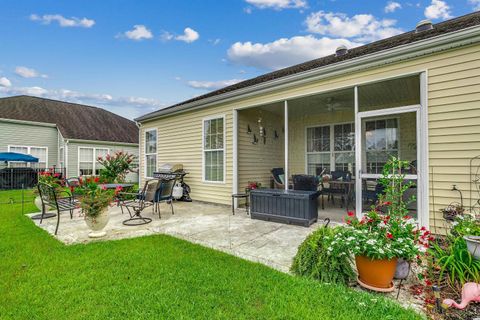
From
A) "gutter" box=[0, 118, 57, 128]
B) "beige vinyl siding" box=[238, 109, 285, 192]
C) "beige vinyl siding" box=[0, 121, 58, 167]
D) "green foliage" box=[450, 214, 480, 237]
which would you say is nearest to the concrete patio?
"beige vinyl siding" box=[238, 109, 285, 192]

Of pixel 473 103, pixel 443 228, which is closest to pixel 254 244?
pixel 443 228

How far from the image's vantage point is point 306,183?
5.62 m

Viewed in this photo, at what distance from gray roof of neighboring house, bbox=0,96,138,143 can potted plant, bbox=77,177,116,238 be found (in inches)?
509

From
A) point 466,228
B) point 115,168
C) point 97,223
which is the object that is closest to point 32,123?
point 115,168

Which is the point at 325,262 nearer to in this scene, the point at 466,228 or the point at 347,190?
the point at 466,228

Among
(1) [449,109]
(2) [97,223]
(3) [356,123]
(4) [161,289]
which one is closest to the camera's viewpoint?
(4) [161,289]

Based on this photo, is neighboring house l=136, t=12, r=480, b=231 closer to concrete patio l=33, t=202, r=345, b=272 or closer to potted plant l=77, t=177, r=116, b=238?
concrete patio l=33, t=202, r=345, b=272

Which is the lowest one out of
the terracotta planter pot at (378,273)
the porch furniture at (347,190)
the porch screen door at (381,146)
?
the terracotta planter pot at (378,273)

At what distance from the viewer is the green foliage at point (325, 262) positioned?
7.82 feet

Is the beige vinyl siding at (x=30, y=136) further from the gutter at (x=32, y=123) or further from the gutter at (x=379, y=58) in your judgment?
the gutter at (x=379, y=58)

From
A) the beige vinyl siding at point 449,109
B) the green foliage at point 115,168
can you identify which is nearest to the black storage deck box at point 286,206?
the beige vinyl siding at point 449,109

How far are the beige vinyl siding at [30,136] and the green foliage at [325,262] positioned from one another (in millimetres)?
16946

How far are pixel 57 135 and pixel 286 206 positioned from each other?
53.0 feet

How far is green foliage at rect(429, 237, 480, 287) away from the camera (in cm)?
222
